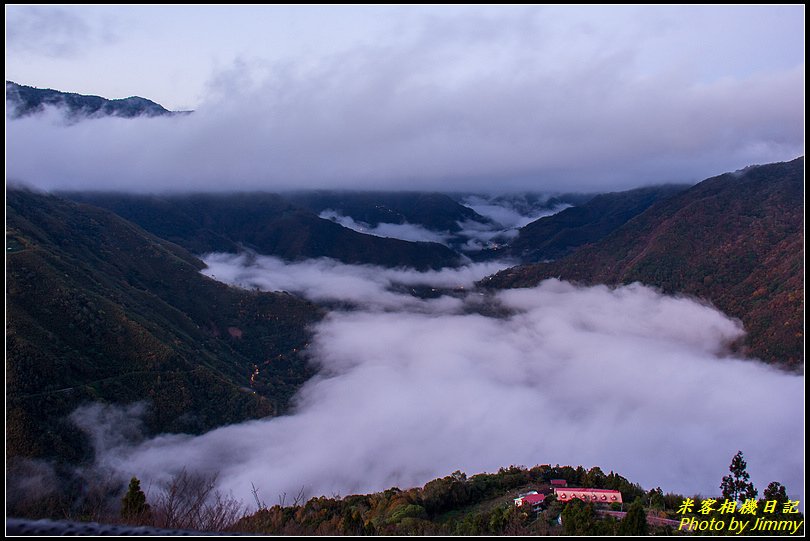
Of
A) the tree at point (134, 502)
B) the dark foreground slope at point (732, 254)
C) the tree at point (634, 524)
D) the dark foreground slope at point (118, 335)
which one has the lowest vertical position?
the dark foreground slope at point (118, 335)

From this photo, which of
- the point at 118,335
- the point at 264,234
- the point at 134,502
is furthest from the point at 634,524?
the point at 264,234

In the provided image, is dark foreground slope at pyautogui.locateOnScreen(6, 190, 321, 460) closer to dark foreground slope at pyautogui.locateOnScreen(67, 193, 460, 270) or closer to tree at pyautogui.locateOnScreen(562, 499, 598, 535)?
tree at pyautogui.locateOnScreen(562, 499, 598, 535)

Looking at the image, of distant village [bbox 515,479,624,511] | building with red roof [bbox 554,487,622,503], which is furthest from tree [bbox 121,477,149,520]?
building with red roof [bbox 554,487,622,503]

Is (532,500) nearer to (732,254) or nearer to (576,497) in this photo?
(576,497)

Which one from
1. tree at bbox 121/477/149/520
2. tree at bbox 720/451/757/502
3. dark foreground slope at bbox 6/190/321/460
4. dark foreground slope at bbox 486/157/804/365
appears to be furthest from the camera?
dark foreground slope at bbox 486/157/804/365

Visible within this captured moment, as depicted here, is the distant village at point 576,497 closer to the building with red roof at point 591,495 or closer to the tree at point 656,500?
the building with red roof at point 591,495

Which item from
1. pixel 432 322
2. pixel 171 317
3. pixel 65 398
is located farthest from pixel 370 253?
pixel 65 398

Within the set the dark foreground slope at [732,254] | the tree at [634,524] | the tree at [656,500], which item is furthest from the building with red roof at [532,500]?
the dark foreground slope at [732,254]
